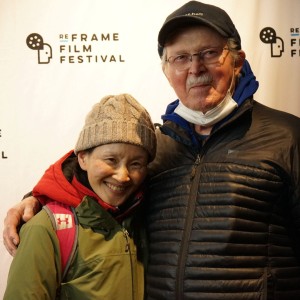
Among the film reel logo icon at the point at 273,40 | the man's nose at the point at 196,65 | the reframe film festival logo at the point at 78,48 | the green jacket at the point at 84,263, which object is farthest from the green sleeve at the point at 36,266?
the film reel logo icon at the point at 273,40

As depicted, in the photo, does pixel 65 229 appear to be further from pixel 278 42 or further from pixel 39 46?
pixel 278 42

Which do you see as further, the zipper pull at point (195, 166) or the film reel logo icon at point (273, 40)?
the film reel logo icon at point (273, 40)

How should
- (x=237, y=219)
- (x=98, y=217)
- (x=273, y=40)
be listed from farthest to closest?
(x=273, y=40) → (x=98, y=217) → (x=237, y=219)

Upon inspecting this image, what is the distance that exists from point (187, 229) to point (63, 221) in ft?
1.08

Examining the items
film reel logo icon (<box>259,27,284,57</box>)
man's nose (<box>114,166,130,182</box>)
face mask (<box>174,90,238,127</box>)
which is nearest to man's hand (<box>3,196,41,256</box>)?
man's nose (<box>114,166,130,182</box>)

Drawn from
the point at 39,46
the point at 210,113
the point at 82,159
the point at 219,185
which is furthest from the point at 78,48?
the point at 219,185

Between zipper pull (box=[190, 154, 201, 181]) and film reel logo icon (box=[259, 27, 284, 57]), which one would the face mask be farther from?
film reel logo icon (box=[259, 27, 284, 57])

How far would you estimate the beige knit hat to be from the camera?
3.80ft

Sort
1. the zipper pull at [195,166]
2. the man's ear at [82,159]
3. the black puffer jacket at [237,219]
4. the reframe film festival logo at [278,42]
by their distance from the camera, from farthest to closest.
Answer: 1. the reframe film festival logo at [278,42]
2. the man's ear at [82,159]
3. the zipper pull at [195,166]
4. the black puffer jacket at [237,219]

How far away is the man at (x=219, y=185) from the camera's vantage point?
103cm

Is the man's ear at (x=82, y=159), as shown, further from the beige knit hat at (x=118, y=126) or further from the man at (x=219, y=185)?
the man at (x=219, y=185)

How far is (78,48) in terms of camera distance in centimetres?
174

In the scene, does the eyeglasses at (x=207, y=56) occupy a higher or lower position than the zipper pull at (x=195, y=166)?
higher

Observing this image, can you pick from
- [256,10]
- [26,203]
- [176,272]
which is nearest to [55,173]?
[26,203]
